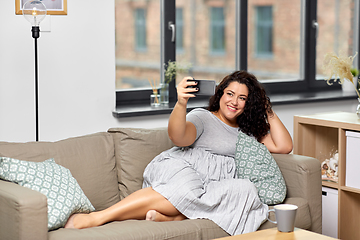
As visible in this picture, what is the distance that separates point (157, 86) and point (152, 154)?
41.2 inches

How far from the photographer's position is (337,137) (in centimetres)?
294

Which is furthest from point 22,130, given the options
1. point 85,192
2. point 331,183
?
point 331,183

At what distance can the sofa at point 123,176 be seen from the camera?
202cm

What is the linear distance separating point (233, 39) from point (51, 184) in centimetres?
222

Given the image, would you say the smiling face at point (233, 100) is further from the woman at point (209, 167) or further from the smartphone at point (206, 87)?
the smartphone at point (206, 87)

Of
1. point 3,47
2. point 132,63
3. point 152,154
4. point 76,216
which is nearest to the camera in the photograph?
point 76,216

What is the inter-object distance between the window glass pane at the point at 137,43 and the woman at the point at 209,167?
928 millimetres

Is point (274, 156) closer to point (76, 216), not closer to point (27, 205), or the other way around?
point (76, 216)

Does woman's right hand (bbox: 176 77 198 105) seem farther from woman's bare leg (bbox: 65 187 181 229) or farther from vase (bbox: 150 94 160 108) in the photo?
vase (bbox: 150 94 160 108)

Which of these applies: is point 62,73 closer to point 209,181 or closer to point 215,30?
→ point 209,181

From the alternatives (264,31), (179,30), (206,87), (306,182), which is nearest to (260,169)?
(306,182)

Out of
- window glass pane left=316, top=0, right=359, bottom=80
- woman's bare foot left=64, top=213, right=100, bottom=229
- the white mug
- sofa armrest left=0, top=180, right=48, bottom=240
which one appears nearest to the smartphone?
the white mug

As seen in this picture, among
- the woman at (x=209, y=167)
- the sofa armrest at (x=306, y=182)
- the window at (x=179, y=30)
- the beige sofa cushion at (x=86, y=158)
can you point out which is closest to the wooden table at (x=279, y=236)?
the woman at (x=209, y=167)

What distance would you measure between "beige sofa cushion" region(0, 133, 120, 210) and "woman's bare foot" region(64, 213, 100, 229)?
0.73ft
